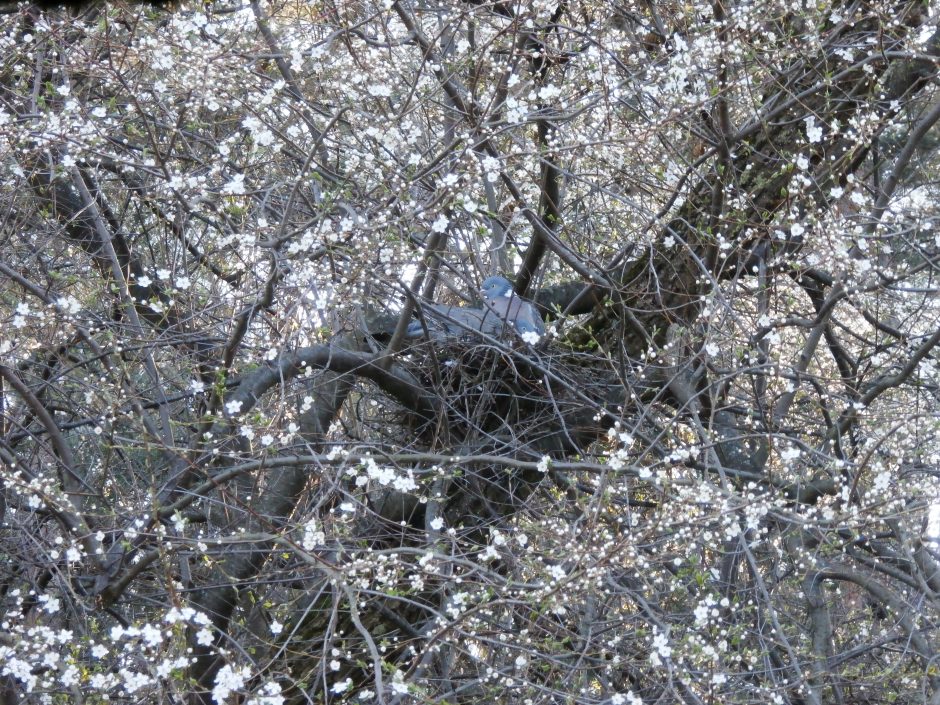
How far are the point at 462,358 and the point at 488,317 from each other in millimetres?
246

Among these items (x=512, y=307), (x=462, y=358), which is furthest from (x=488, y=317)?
(x=462, y=358)

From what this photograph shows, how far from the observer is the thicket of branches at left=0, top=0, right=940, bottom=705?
346cm

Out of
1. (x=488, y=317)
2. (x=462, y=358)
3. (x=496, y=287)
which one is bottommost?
(x=462, y=358)

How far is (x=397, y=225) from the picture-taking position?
3586 millimetres

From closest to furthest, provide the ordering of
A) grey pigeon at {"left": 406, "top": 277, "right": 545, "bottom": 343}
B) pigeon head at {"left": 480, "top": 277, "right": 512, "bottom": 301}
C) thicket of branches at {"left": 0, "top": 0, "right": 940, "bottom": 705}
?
thicket of branches at {"left": 0, "top": 0, "right": 940, "bottom": 705} < grey pigeon at {"left": 406, "top": 277, "right": 545, "bottom": 343} < pigeon head at {"left": 480, "top": 277, "right": 512, "bottom": 301}

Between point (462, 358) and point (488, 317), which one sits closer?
point (462, 358)

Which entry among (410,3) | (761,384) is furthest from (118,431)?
(761,384)

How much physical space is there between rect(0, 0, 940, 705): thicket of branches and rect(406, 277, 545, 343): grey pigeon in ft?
0.28

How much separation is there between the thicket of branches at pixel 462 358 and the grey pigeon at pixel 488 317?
86 millimetres

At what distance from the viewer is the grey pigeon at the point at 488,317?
4.46 meters

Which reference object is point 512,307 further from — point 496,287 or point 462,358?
point 462,358

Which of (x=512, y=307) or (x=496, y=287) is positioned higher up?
(x=496, y=287)

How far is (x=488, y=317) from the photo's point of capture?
4621 mm

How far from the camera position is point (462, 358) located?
452cm
